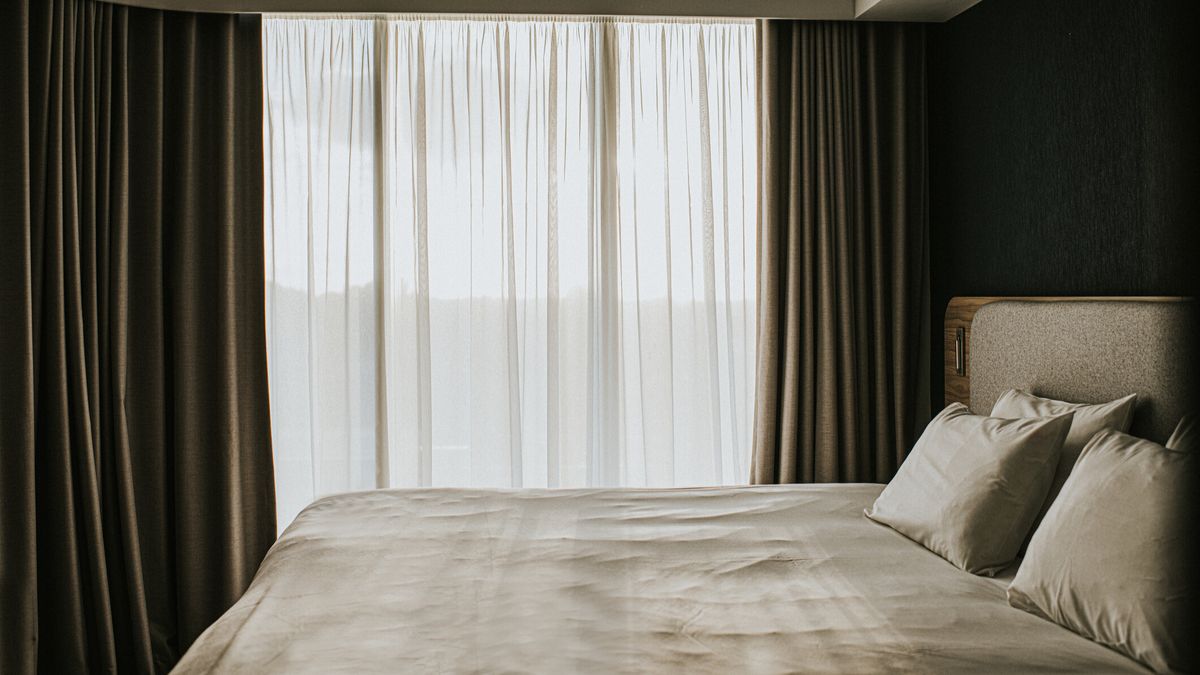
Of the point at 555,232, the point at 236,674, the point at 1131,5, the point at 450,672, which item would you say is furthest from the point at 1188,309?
the point at 555,232

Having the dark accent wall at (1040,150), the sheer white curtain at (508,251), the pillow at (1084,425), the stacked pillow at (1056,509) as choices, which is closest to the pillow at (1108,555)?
the stacked pillow at (1056,509)

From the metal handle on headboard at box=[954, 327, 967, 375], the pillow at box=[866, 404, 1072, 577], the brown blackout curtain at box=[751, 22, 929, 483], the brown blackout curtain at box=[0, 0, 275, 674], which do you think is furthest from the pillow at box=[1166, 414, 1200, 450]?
the brown blackout curtain at box=[0, 0, 275, 674]

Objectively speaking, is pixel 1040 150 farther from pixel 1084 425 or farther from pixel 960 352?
pixel 1084 425

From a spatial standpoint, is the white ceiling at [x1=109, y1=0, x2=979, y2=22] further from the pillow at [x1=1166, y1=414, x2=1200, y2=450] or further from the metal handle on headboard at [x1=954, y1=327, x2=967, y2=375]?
the pillow at [x1=1166, y1=414, x2=1200, y2=450]

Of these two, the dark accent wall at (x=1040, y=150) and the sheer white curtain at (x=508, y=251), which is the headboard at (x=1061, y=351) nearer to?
the dark accent wall at (x=1040, y=150)

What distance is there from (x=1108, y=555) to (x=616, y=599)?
0.88m

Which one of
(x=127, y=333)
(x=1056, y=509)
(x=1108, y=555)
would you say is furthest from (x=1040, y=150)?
(x=127, y=333)

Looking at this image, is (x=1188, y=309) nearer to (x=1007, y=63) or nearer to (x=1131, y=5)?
(x=1131, y=5)

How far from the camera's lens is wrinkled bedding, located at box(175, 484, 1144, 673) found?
4.68ft

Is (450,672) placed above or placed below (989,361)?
below

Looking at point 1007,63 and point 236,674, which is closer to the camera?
point 236,674

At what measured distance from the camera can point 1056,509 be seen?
1643 millimetres

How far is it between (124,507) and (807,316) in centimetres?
253

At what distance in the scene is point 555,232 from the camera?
3.35 meters
